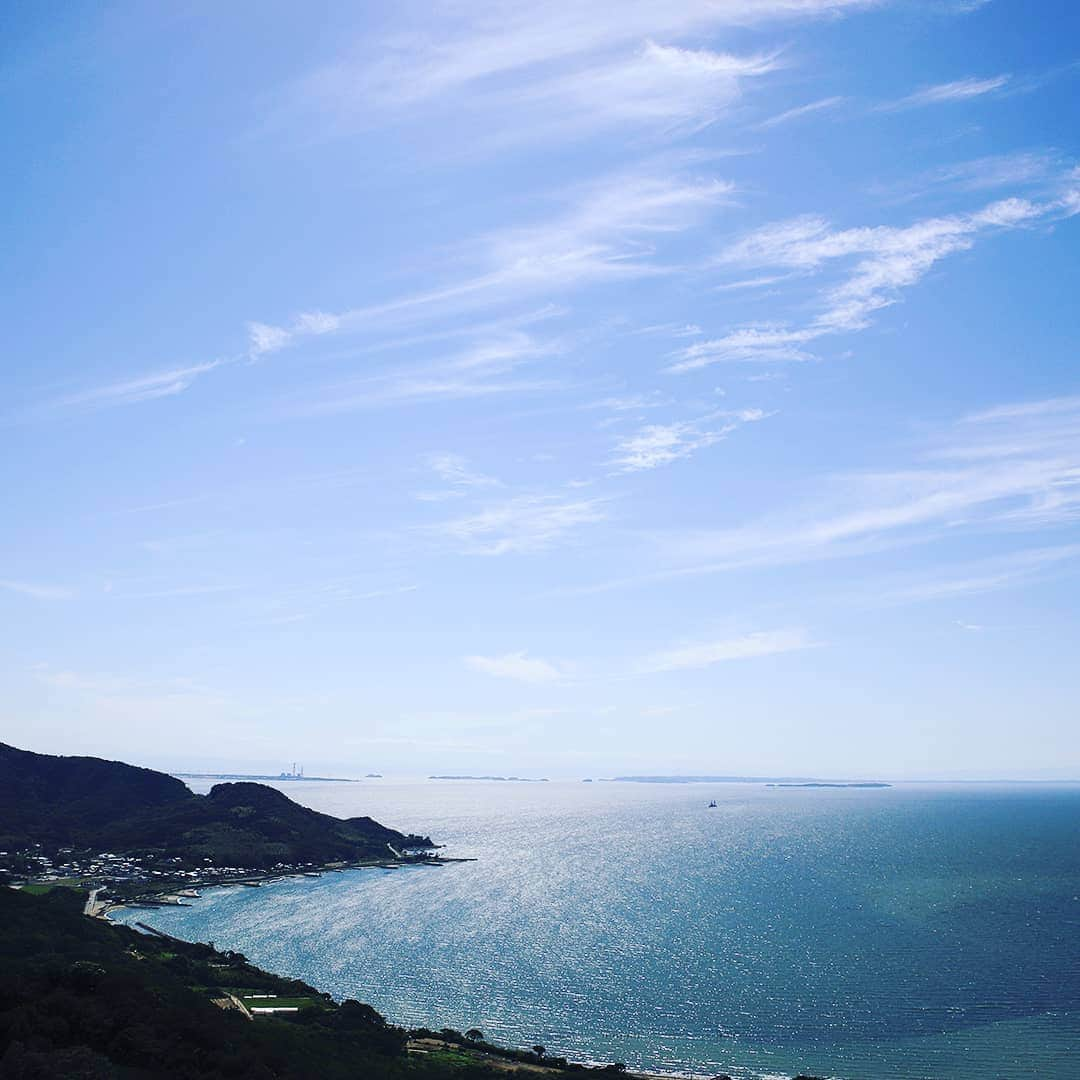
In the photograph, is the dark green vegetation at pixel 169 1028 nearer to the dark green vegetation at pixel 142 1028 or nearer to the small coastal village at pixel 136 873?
the dark green vegetation at pixel 142 1028

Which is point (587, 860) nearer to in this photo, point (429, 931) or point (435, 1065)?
point (429, 931)

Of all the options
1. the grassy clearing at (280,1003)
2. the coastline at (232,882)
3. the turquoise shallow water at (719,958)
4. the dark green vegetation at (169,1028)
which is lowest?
the coastline at (232,882)

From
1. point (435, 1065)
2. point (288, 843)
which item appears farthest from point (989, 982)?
point (288, 843)

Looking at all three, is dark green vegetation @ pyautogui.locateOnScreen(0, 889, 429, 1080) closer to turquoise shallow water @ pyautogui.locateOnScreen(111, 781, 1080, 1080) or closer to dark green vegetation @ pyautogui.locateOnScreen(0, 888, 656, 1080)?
dark green vegetation @ pyautogui.locateOnScreen(0, 888, 656, 1080)

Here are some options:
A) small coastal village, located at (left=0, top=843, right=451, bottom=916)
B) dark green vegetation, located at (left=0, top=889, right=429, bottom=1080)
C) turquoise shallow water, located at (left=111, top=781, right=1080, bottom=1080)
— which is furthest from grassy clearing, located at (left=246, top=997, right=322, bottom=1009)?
small coastal village, located at (left=0, top=843, right=451, bottom=916)

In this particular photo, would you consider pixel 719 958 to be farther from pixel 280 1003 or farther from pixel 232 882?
pixel 232 882

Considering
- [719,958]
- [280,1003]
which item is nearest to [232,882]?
[280,1003]

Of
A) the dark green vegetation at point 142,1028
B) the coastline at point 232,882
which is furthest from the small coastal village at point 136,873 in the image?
the dark green vegetation at point 142,1028

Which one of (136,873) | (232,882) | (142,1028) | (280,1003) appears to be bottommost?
(232,882)
